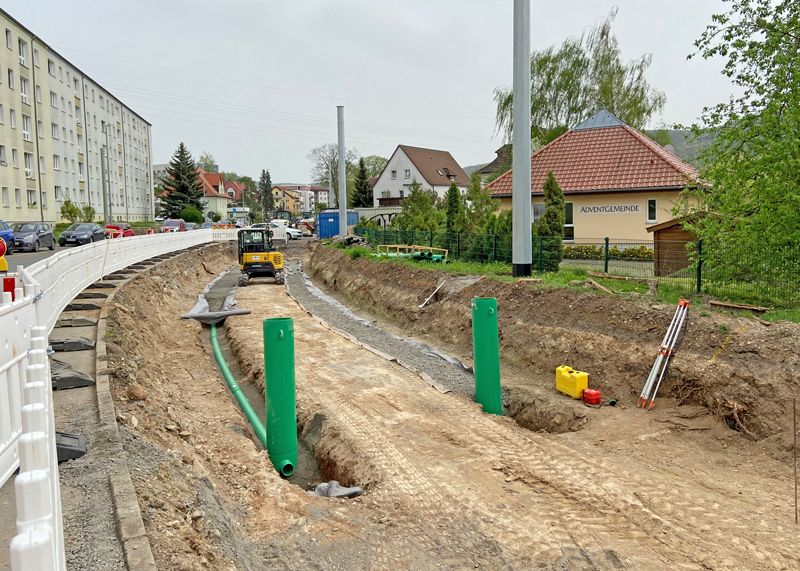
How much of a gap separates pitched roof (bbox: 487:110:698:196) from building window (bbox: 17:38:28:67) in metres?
37.0

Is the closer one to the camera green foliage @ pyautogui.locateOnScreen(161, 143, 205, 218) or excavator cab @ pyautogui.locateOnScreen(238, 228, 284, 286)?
excavator cab @ pyautogui.locateOnScreen(238, 228, 284, 286)

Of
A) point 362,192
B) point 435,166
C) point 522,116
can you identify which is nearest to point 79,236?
point 522,116

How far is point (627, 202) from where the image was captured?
Answer: 26688 mm

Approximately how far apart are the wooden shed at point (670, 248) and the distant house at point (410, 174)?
50277mm

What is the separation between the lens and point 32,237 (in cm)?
2908

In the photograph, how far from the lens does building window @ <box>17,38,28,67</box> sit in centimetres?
4451

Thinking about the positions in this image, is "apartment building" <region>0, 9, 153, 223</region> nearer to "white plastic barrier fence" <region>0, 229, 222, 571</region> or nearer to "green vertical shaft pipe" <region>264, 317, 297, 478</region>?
"white plastic barrier fence" <region>0, 229, 222, 571</region>

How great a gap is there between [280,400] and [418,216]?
20.7 m

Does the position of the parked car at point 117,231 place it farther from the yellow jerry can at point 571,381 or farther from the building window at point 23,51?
the building window at point 23,51

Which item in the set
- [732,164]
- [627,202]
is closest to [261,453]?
[732,164]

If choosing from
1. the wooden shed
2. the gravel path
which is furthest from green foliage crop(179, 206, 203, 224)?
the wooden shed

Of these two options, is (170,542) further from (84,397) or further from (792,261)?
(792,261)

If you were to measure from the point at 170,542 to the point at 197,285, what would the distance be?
24.1m

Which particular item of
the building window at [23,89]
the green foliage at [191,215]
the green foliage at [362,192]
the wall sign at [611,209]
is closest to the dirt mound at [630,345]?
the wall sign at [611,209]
